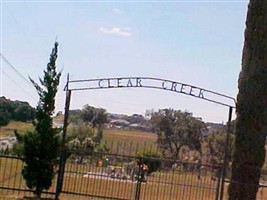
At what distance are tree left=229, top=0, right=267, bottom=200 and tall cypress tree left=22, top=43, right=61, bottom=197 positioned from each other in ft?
14.1

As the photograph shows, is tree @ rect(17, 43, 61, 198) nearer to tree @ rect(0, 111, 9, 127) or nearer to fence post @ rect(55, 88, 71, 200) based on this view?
fence post @ rect(55, 88, 71, 200)

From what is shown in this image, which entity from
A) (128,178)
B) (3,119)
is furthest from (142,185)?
(3,119)

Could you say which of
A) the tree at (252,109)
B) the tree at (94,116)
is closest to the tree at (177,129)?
the tree at (94,116)

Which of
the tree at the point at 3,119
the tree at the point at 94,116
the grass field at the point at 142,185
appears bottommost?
the grass field at the point at 142,185

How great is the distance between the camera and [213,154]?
67.9 ft

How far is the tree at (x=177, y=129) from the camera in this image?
2053cm

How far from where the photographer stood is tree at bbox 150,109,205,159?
20.5 m

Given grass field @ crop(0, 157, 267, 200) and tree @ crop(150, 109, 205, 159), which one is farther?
tree @ crop(150, 109, 205, 159)

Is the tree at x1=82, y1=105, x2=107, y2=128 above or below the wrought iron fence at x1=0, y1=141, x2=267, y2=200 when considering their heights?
above

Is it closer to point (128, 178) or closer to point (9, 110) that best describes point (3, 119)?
point (9, 110)

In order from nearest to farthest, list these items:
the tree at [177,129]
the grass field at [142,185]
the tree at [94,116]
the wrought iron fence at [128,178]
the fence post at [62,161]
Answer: the fence post at [62,161] < the wrought iron fence at [128,178] < the grass field at [142,185] < the tree at [94,116] < the tree at [177,129]

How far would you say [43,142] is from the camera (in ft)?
38.9

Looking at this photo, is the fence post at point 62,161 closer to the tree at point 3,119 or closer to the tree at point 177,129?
the tree at point 177,129

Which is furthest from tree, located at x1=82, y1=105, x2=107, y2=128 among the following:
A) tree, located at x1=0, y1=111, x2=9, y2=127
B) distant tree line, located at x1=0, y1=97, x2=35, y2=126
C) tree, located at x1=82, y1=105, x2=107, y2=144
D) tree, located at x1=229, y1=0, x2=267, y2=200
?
tree, located at x1=229, y1=0, x2=267, y2=200
